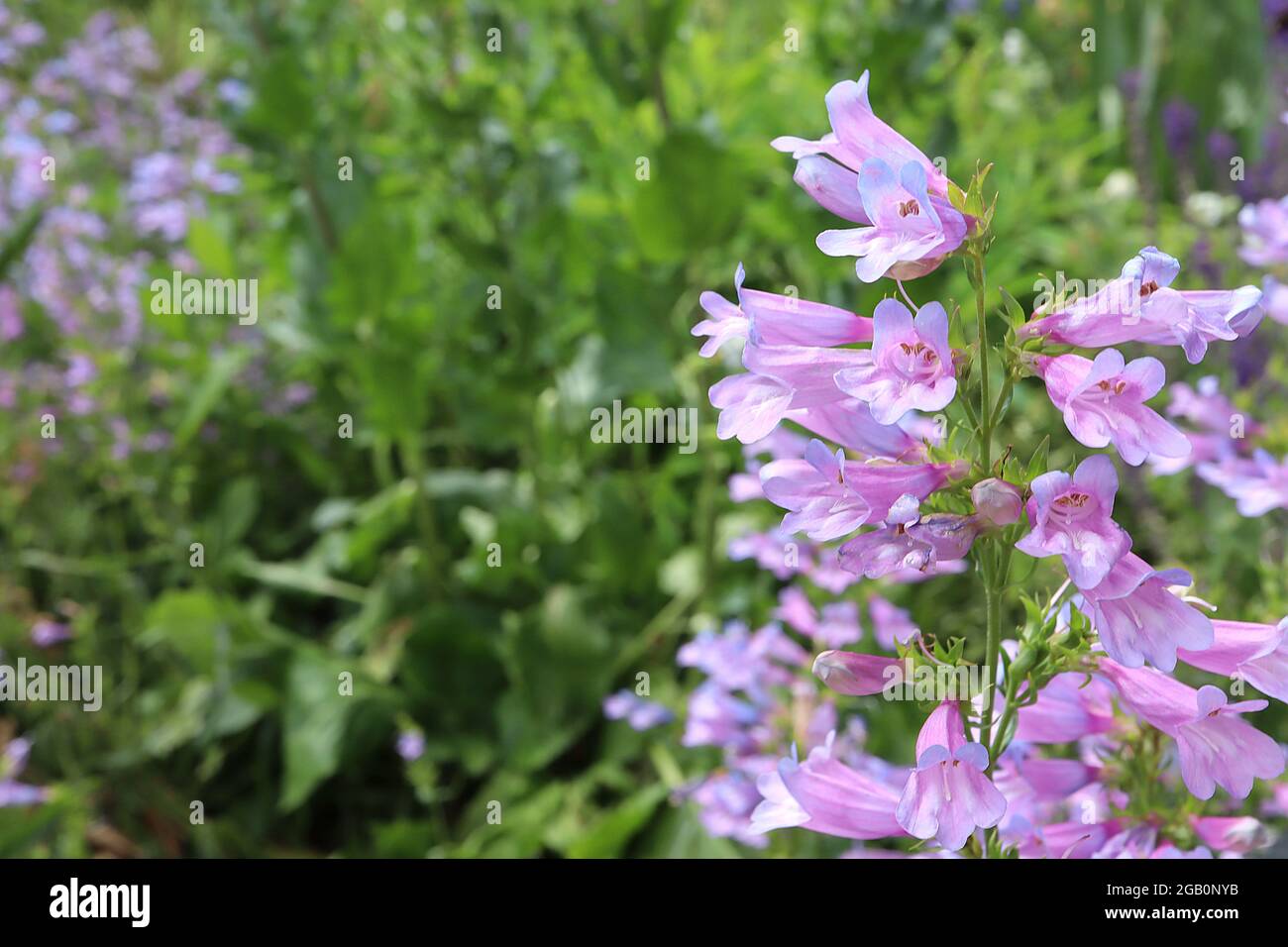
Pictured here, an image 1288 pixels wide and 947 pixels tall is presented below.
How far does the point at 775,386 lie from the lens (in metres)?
0.65

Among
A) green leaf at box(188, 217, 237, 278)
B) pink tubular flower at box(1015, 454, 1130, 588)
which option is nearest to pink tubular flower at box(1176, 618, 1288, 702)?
pink tubular flower at box(1015, 454, 1130, 588)

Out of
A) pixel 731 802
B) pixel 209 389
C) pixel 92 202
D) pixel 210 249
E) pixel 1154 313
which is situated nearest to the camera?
pixel 1154 313

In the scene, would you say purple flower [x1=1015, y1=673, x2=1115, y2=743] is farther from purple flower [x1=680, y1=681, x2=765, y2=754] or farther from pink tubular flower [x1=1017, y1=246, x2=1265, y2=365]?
purple flower [x1=680, y1=681, x2=765, y2=754]

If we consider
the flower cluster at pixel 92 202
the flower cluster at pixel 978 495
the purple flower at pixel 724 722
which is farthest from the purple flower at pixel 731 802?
the flower cluster at pixel 92 202

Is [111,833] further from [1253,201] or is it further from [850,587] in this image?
[1253,201]

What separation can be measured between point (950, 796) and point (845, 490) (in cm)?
18

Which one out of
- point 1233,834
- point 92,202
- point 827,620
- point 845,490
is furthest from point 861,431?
point 92,202

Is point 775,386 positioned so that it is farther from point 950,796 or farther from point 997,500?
point 950,796

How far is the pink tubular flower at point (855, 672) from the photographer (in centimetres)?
67

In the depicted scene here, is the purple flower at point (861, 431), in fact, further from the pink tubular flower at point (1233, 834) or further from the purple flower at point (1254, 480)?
the purple flower at point (1254, 480)

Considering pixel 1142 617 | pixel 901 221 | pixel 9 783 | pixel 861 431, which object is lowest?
pixel 9 783

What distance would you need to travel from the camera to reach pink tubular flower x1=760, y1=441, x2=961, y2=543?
24.1 inches
